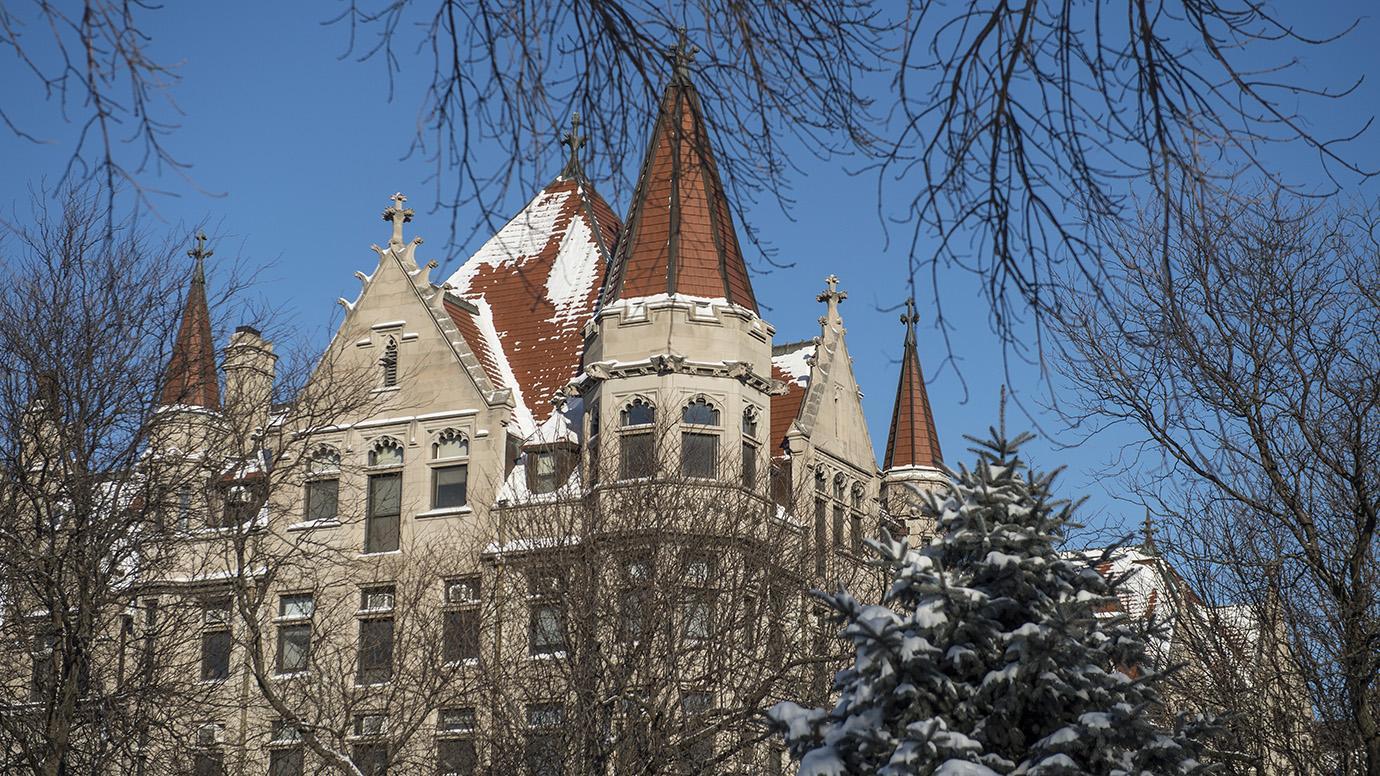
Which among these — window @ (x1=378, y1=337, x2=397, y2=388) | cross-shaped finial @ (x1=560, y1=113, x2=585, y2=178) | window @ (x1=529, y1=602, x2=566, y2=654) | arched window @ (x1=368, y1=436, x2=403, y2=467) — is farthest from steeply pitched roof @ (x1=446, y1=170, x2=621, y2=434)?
cross-shaped finial @ (x1=560, y1=113, x2=585, y2=178)

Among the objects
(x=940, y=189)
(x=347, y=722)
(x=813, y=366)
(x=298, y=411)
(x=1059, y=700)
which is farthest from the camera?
(x=813, y=366)

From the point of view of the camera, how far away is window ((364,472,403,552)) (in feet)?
103

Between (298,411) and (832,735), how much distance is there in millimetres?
14311

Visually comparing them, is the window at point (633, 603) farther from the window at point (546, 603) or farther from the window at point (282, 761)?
the window at point (282, 761)

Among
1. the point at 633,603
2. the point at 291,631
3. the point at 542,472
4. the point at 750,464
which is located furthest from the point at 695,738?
the point at 291,631

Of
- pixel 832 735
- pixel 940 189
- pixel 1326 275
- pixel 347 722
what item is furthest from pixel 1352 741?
pixel 940 189

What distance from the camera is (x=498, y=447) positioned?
102 ft

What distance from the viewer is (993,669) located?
49.4 feet

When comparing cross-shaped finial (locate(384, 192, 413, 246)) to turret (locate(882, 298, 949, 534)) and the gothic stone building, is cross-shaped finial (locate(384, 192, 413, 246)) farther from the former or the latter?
turret (locate(882, 298, 949, 534))

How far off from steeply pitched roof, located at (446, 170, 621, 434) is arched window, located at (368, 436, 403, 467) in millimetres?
2270

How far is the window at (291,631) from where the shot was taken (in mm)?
30328

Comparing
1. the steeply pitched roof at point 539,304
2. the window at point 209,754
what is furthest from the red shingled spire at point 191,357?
the steeply pitched roof at point 539,304

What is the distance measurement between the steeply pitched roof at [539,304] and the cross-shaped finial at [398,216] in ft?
5.41

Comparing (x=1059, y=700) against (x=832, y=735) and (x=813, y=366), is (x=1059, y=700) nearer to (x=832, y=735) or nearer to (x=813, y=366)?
(x=832, y=735)
